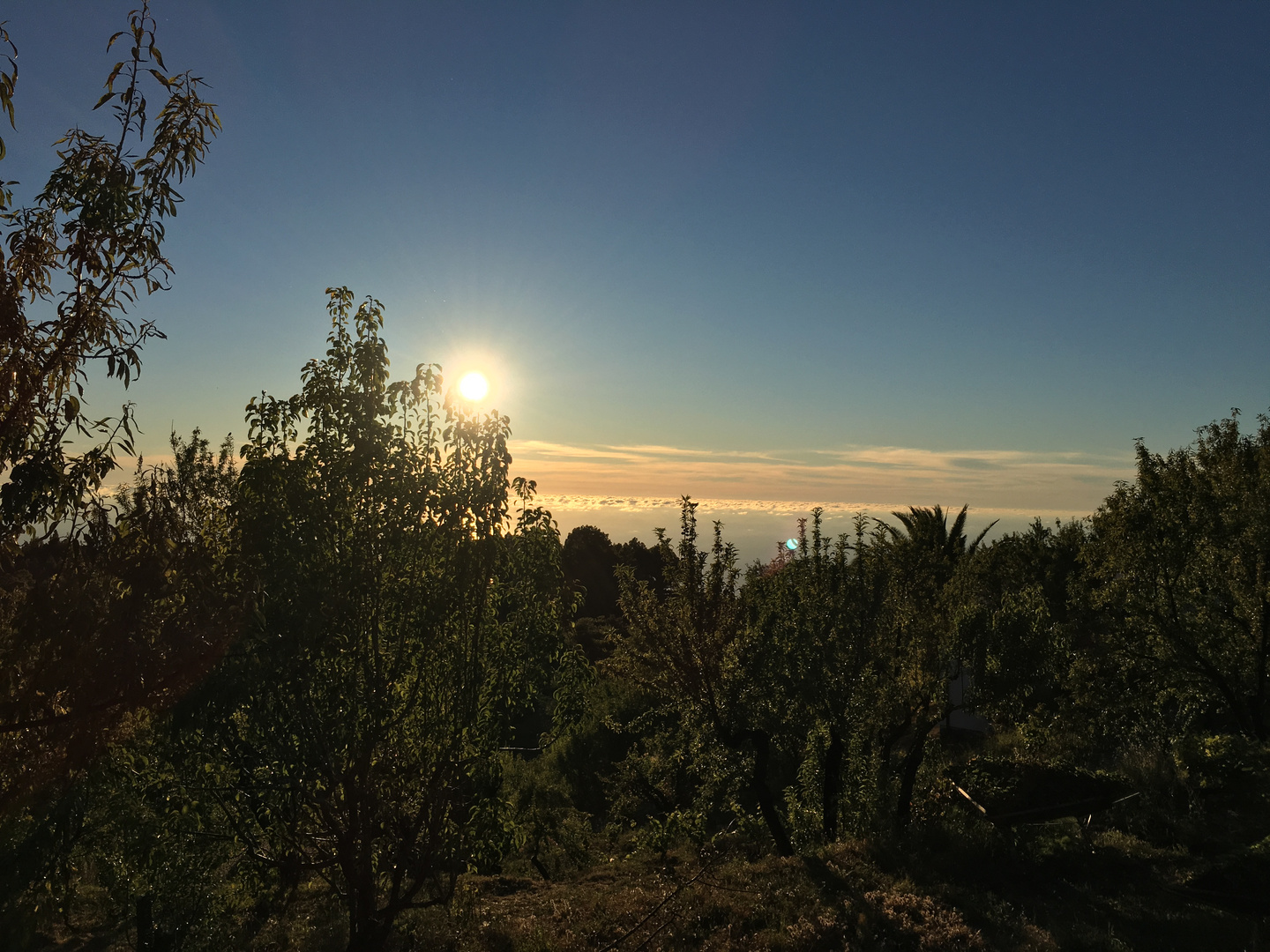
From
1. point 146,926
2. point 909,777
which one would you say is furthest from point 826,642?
point 146,926

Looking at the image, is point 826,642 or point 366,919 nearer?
point 366,919

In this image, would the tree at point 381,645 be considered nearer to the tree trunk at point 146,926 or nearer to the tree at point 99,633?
the tree at point 99,633

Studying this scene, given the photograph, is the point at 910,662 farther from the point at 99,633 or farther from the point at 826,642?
the point at 99,633

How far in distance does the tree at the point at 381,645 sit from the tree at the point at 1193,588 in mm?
19274

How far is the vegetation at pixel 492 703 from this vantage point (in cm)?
580

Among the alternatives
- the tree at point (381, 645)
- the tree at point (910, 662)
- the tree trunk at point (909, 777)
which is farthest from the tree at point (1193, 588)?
the tree at point (381, 645)

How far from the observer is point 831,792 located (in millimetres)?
16641

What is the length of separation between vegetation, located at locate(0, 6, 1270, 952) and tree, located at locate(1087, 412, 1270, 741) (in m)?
0.09

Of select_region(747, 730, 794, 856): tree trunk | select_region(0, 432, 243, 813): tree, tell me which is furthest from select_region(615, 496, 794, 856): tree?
select_region(0, 432, 243, 813): tree

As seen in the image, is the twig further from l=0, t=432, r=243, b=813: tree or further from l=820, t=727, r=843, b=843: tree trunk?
l=0, t=432, r=243, b=813: tree

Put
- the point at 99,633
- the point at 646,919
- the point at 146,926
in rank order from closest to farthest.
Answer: the point at 99,633 < the point at 146,926 < the point at 646,919

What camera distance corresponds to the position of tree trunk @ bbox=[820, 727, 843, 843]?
642 inches

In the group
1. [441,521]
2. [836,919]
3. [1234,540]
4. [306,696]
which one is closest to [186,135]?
[441,521]

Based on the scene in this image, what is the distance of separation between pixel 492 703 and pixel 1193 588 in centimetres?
2088
